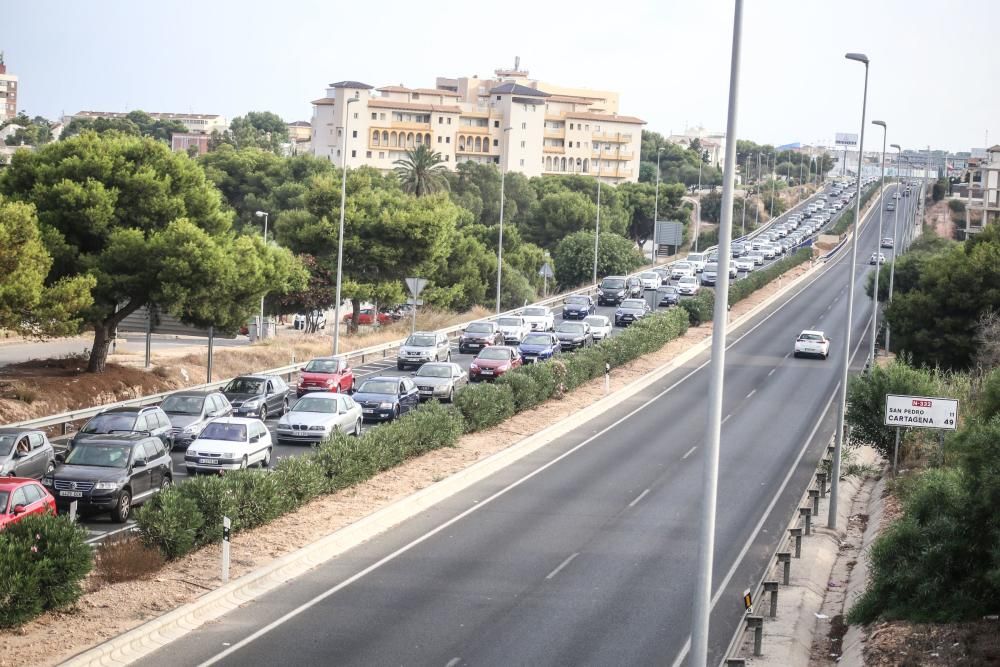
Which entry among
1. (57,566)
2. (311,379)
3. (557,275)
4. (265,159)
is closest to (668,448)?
(311,379)

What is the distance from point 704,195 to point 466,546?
518 ft

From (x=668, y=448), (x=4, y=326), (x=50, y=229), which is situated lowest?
(x=668, y=448)

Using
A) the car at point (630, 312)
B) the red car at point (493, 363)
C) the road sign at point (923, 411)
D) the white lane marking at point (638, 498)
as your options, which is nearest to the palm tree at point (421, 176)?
the car at point (630, 312)

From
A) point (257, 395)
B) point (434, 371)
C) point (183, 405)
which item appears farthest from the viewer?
point (434, 371)

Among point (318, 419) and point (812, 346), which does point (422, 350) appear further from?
point (812, 346)

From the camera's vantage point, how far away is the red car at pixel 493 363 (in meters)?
43.1

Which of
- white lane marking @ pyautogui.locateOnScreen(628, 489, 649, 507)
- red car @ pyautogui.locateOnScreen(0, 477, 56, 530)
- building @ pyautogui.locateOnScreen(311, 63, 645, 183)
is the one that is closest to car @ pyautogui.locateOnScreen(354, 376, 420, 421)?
white lane marking @ pyautogui.locateOnScreen(628, 489, 649, 507)

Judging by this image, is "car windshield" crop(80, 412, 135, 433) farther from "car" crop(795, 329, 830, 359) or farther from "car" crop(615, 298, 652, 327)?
"car" crop(615, 298, 652, 327)

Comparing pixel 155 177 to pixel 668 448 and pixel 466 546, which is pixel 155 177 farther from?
pixel 466 546

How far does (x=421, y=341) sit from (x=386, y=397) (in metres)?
11.1

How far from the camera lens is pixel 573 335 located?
53812 mm

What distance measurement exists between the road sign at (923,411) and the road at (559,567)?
313cm

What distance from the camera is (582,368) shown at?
138 ft

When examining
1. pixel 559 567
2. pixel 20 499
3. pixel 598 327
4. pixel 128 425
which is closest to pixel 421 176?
pixel 598 327
